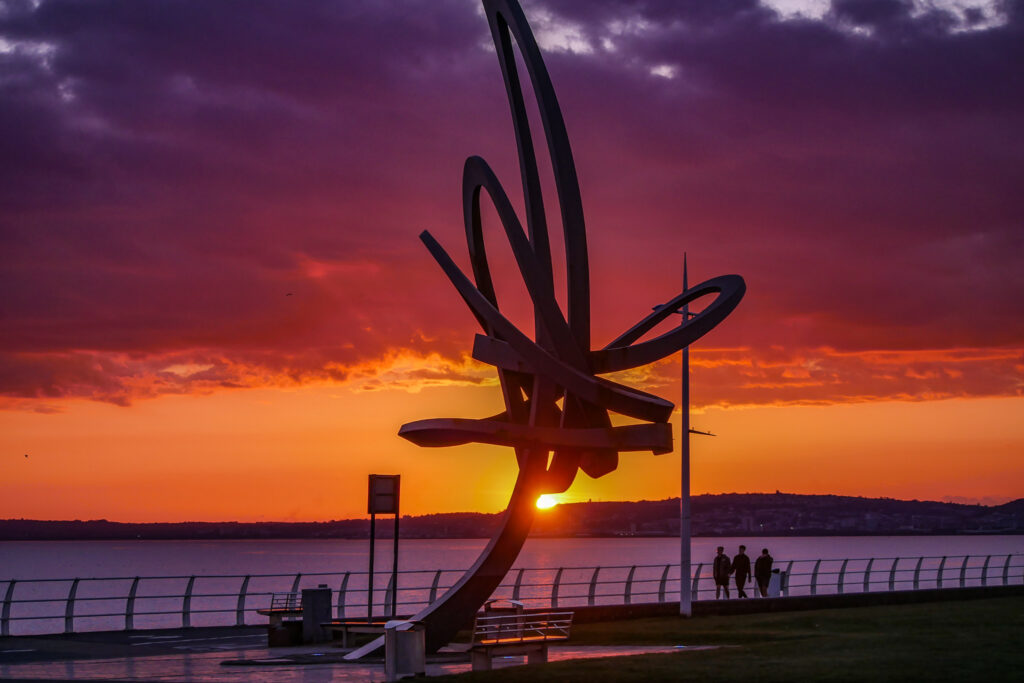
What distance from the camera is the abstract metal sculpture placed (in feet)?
70.6

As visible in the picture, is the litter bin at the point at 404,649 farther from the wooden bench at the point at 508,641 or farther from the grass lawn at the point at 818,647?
the grass lawn at the point at 818,647

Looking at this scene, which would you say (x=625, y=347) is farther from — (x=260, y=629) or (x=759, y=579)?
(x=759, y=579)

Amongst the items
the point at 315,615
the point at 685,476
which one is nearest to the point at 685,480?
the point at 685,476

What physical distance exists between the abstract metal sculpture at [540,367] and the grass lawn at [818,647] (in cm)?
333

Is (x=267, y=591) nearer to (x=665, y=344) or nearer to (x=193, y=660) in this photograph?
(x=193, y=660)

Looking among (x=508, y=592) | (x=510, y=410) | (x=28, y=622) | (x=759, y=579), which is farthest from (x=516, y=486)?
(x=508, y=592)

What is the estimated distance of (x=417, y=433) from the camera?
69.8 ft

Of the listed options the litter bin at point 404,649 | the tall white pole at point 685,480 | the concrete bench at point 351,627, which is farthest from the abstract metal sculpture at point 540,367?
the tall white pole at point 685,480

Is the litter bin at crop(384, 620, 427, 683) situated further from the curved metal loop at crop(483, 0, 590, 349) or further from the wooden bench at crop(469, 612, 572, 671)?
the curved metal loop at crop(483, 0, 590, 349)

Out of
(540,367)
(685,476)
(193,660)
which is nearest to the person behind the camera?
(540,367)

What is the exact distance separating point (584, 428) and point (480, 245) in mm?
4681

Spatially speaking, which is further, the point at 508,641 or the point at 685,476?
the point at 685,476

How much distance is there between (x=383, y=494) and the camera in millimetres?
24484

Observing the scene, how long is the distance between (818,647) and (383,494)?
846 cm
